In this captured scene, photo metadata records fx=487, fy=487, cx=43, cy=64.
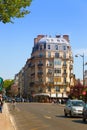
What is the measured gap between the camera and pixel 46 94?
158000mm

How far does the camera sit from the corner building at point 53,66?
15700 cm

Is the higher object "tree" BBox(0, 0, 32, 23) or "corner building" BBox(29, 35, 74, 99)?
"corner building" BBox(29, 35, 74, 99)

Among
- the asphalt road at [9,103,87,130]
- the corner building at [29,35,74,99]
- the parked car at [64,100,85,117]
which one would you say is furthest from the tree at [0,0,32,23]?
the corner building at [29,35,74,99]

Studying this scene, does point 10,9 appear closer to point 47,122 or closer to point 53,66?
point 47,122

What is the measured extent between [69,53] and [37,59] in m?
11.0

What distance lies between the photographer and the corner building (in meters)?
157

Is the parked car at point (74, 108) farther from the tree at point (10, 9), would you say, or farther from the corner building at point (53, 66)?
the corner building at point (53, 66)

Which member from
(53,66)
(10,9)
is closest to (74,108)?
(10,9)

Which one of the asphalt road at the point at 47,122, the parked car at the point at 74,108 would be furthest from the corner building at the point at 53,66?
the parked car at the point at 74,108

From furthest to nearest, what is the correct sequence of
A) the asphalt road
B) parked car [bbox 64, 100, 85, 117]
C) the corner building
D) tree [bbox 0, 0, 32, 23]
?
the corner building
parked car [bbox 64, 100, 85, 117]
the asphalt road
tree [bbox 0, 0, 32, 23]

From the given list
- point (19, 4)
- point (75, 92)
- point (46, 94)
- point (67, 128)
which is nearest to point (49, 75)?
point (46, 94)

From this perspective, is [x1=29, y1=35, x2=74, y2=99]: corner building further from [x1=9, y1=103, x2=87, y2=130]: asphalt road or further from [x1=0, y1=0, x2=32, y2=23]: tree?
[x1=0, y1=0, x2=32, y2=23]: tree

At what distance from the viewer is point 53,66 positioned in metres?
160

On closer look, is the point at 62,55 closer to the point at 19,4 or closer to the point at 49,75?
the point at 49,75
